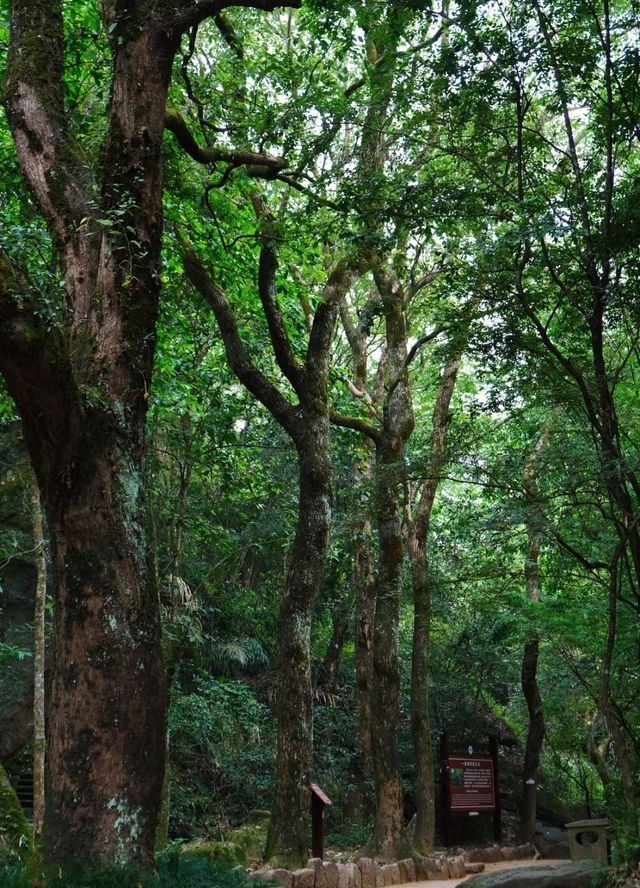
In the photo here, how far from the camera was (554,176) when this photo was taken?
7430 mm

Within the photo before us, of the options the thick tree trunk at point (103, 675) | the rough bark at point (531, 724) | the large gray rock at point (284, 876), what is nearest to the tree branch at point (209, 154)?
the thick tree trunk at point (103, 675)

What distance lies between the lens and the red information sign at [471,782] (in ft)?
45.8

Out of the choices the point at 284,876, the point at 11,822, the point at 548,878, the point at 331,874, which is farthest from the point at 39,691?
the point at 548,878

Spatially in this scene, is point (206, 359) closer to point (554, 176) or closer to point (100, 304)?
point (554, 176)

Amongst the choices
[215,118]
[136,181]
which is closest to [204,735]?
[215,118]

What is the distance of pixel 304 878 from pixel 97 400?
545cm

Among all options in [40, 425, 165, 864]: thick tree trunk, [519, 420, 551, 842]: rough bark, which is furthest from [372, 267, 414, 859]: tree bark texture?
[40, 425, 165, 864]: thick tree trunk

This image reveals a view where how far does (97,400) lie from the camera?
178 inches

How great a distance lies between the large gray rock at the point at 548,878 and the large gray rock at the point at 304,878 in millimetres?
1461

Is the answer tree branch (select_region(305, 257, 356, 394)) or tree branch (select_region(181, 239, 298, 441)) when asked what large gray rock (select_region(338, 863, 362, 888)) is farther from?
tree branch (select_region(305, 257, 356, 394))

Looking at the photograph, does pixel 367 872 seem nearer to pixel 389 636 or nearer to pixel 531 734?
pixel 389 636

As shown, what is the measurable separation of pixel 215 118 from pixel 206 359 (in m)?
3.92

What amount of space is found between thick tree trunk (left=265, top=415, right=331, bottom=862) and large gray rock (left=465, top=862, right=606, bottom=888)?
1.73m

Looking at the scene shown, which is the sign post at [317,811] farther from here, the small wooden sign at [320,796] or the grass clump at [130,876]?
the grass clump at [130,876]
